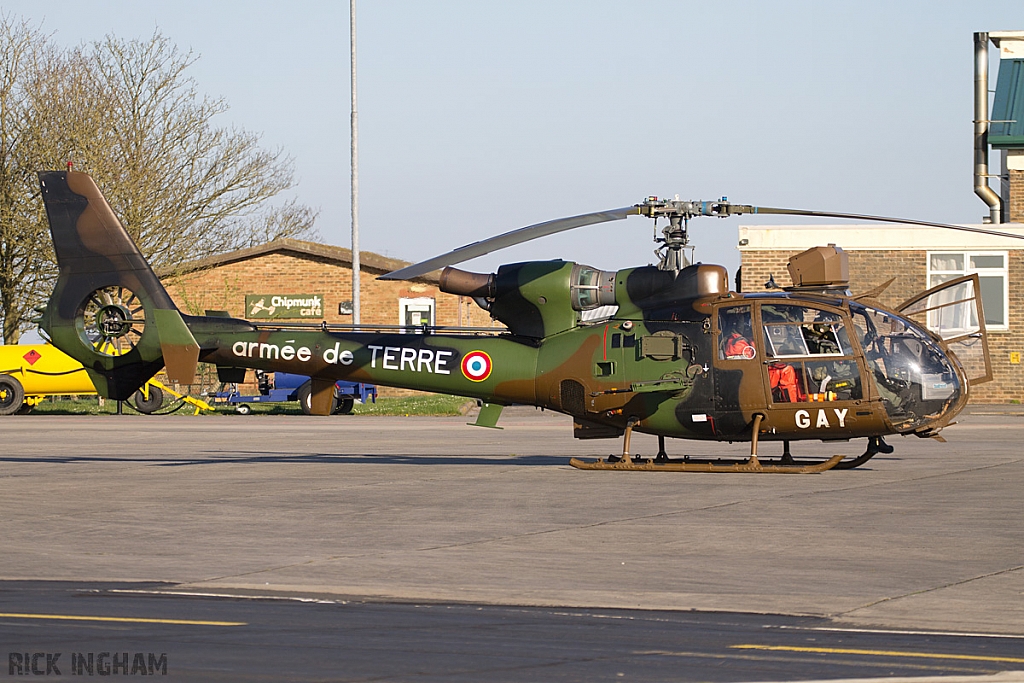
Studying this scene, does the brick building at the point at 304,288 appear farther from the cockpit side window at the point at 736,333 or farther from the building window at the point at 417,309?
the cockpit side window at the point at 736,333

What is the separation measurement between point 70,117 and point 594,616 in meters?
42.4

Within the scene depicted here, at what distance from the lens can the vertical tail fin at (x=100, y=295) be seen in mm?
17594

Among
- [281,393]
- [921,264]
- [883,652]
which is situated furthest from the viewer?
[921,264]

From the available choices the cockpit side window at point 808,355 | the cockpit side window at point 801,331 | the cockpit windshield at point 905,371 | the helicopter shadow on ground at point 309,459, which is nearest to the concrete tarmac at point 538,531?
the helicopter shadow on ground at point 309,459

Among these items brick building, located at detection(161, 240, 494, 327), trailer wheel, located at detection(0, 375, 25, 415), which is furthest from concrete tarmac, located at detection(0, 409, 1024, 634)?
brick building, located at detection(161, 240, 494, 327)

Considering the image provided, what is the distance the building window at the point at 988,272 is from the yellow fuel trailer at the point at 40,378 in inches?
897

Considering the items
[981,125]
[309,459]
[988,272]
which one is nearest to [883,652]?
[309,459]

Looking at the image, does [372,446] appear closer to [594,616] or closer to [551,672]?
[594,616]

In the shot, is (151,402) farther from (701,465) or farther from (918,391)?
(918,391)

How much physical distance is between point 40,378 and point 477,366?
78.0ft

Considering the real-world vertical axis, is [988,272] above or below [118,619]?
above

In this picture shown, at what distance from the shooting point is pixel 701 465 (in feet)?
54.6

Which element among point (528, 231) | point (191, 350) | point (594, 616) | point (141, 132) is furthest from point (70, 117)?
point (594, 616)

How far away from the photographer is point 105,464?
747 inches
